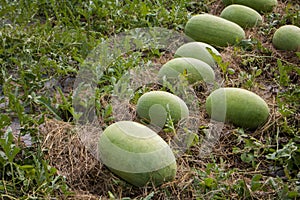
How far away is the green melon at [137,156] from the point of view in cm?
222

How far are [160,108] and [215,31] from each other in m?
1.25

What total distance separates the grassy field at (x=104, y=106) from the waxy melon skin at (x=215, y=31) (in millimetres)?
74

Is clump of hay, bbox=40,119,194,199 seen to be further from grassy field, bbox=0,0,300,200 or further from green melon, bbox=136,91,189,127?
green melon, bbox=136,91,189,127

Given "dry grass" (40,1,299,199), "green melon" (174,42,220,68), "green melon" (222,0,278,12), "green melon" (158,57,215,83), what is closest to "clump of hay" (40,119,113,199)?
"dry grass" (40,1,299,199)

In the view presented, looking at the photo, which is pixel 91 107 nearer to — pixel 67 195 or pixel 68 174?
pixel 68 174

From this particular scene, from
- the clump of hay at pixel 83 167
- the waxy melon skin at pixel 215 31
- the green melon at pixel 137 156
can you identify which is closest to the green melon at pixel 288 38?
the waxy melon skin at pixel 215 31

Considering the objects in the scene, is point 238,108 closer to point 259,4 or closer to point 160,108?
point 160,108

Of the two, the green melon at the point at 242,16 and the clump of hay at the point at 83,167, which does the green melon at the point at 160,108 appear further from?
the green melon at the point at 242,16

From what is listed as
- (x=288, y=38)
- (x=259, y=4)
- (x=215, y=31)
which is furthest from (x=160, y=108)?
(x=259, y=4)

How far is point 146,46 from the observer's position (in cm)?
357

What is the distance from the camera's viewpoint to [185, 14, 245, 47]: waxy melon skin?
3656 millimetres

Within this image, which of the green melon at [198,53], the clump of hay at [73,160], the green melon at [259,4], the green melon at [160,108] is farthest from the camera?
the green melon at [259,4]

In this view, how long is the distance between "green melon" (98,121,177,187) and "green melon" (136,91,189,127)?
0.30 m

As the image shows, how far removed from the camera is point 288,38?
12.0 feet
